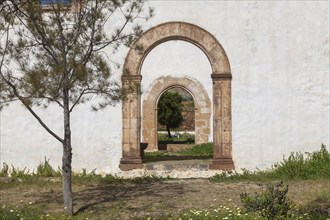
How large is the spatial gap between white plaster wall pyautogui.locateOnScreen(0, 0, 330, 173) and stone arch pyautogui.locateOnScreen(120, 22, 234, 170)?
0.13 m

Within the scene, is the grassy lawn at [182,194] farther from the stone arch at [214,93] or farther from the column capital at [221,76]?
the column capital at [221,76]

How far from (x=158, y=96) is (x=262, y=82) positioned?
30.4ft

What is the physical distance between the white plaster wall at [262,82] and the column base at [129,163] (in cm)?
12

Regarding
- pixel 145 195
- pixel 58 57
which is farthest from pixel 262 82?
pixel 58 57

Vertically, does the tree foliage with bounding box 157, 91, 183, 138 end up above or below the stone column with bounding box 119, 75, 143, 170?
above

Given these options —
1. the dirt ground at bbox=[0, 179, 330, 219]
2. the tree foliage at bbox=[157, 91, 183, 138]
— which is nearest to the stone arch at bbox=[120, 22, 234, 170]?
the dirt ground at bbox=[0, 179, 330, 219]

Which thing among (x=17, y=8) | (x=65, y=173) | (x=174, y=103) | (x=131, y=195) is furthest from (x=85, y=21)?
(x=174, y=103)

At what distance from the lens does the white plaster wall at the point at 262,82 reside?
357 inches

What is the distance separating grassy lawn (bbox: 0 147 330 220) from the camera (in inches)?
227

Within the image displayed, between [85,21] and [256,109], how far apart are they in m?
4.09

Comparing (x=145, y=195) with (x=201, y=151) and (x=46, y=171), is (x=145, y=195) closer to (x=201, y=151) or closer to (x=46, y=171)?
(x=46, y=171)

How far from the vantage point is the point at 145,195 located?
7363mm

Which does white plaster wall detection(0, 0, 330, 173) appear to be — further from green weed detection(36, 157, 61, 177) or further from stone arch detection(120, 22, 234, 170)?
green weed detection(36, 157, 61, 177)

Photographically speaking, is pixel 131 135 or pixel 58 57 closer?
pixel 58 57
